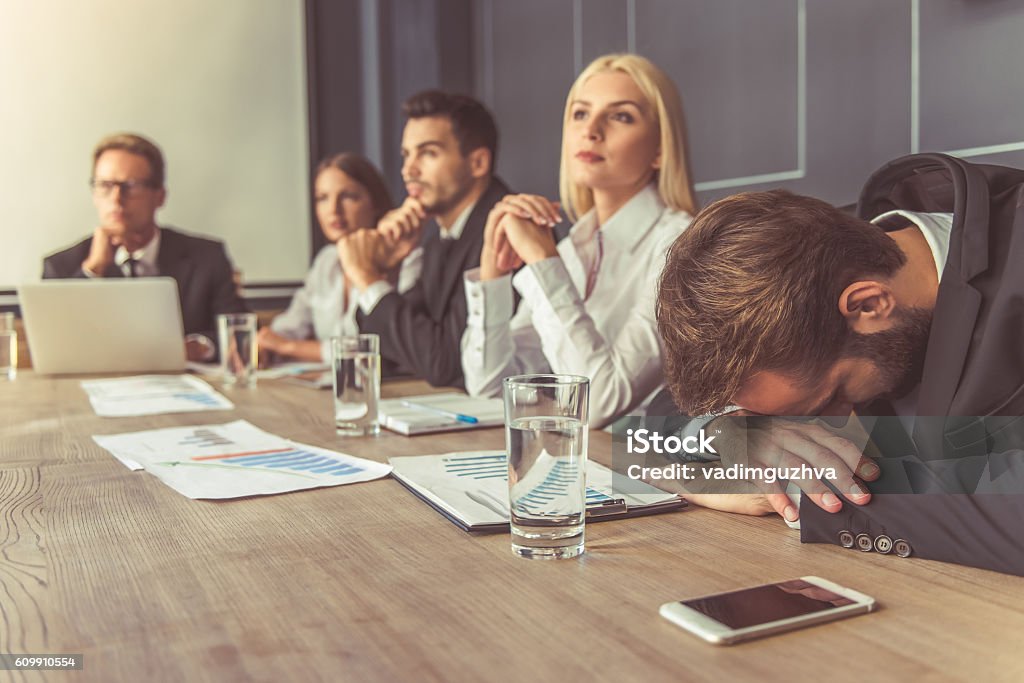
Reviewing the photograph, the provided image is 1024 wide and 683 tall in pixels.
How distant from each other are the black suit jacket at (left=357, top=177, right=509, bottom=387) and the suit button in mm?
1554

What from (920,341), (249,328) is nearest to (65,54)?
(249,328)

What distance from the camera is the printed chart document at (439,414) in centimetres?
150

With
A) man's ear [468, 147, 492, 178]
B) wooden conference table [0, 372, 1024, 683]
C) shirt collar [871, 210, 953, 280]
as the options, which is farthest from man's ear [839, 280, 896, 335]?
man's ear [468, 147, 492, 178]

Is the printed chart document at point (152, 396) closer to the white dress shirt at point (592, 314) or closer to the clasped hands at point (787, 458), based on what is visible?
the white dress shirt at point (592, 314)

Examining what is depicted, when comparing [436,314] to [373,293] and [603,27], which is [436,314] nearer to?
[373,293]

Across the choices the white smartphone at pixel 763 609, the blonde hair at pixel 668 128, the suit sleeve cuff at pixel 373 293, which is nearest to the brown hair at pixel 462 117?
the suit sleeve cuff at pixel 373 293

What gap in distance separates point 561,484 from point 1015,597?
37 centimetres

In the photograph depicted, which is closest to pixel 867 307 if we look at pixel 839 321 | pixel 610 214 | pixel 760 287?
pixel 839 321

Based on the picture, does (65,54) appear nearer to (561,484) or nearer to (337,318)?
(337,318)

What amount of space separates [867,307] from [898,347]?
0.08m

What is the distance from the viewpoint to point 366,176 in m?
3.76

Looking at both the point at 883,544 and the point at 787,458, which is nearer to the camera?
the point at 883,544

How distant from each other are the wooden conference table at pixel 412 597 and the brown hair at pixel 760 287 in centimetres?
19

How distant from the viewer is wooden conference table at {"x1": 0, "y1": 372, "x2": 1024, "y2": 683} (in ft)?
1.99
